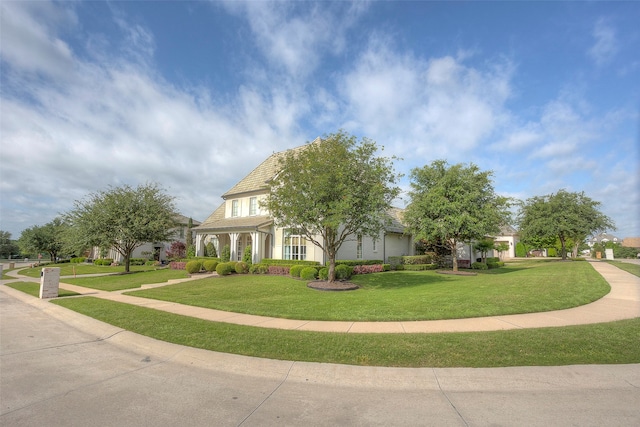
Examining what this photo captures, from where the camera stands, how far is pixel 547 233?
36000 mm

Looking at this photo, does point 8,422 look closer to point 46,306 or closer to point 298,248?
point 46,306

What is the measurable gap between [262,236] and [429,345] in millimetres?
18524

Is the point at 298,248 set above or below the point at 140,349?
above

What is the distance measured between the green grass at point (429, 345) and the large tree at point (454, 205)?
15052mm

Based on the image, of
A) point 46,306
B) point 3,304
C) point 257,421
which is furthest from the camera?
point 3,304

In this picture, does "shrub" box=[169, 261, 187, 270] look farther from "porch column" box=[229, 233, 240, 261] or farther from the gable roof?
the gable roof

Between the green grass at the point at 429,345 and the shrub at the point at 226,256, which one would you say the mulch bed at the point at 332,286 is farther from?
the shrub at the point at 226,256

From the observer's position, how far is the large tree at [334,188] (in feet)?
45.6

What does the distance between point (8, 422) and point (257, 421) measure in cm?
289

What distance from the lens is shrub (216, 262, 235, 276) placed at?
2067 cm

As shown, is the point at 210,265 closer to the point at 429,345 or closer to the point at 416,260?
the point at 416,260

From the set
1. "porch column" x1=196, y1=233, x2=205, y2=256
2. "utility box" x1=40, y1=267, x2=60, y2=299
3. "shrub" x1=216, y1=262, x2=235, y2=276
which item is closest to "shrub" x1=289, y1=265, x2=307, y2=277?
"shrub" x1=216, y1=262, x2=235, y2=276

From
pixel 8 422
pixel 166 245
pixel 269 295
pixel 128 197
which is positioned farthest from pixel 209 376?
pixel 166 245

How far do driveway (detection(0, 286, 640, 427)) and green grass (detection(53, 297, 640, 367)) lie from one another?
282 millimetres
